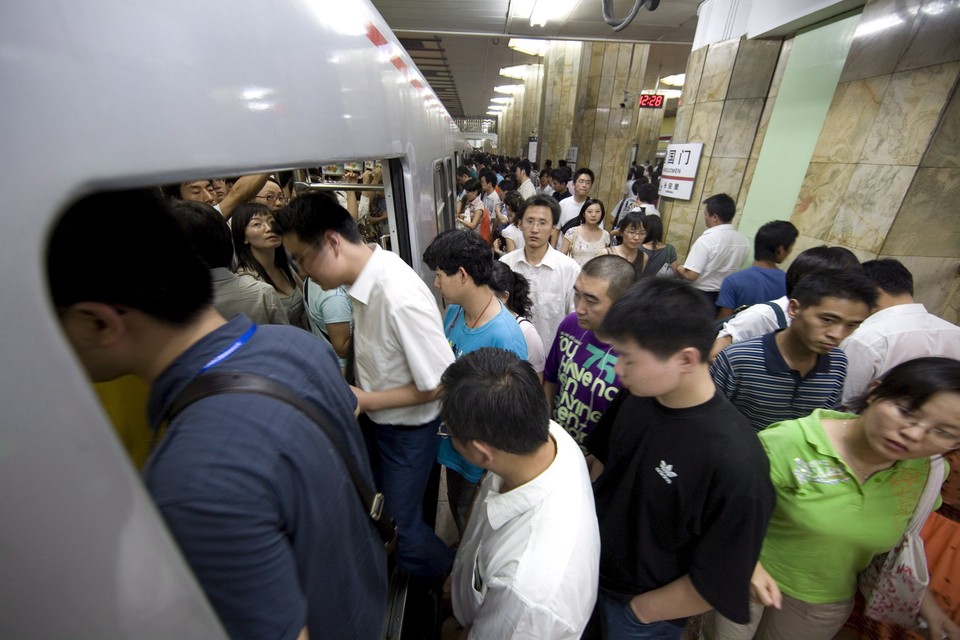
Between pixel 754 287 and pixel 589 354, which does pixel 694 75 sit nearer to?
pixel 754 287

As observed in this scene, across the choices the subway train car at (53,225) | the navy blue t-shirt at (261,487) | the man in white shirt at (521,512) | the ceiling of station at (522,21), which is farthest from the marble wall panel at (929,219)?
the subway train car at (53,225)

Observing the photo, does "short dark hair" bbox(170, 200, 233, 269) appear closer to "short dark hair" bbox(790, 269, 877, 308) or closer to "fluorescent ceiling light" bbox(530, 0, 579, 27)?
"short dark hair" bbox(790, 269, 877, 308)

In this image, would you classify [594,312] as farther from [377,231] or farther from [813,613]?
[377,231]

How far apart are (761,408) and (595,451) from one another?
0.82 meters

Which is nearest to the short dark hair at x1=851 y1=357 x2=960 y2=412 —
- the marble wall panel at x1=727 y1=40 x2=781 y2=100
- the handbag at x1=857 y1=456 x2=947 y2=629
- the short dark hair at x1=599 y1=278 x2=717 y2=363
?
the handbag at x1=857 y1=456 x2=947 y2=629

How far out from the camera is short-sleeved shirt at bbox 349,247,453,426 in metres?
1.56


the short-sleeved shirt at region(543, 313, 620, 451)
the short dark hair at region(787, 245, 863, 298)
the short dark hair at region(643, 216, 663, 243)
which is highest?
the short dark hair at region(787, 245, 863, 298)

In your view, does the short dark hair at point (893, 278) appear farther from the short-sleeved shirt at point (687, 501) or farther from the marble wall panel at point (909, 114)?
the short-sleeved shirt at point (687, 501)

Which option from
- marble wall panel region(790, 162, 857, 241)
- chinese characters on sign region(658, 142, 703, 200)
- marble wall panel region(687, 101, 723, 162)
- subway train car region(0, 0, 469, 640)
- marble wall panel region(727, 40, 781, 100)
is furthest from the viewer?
chinese characters on sign region(658, 142, 703, 200)

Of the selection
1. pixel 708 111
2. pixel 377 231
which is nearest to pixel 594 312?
pixel 377 231

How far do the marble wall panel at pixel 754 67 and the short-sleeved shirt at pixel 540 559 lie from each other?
18.1 feet

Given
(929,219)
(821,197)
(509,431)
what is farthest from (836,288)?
(821,197)

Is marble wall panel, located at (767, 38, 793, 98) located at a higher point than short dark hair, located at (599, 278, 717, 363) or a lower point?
higher

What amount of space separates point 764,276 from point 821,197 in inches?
60.5
